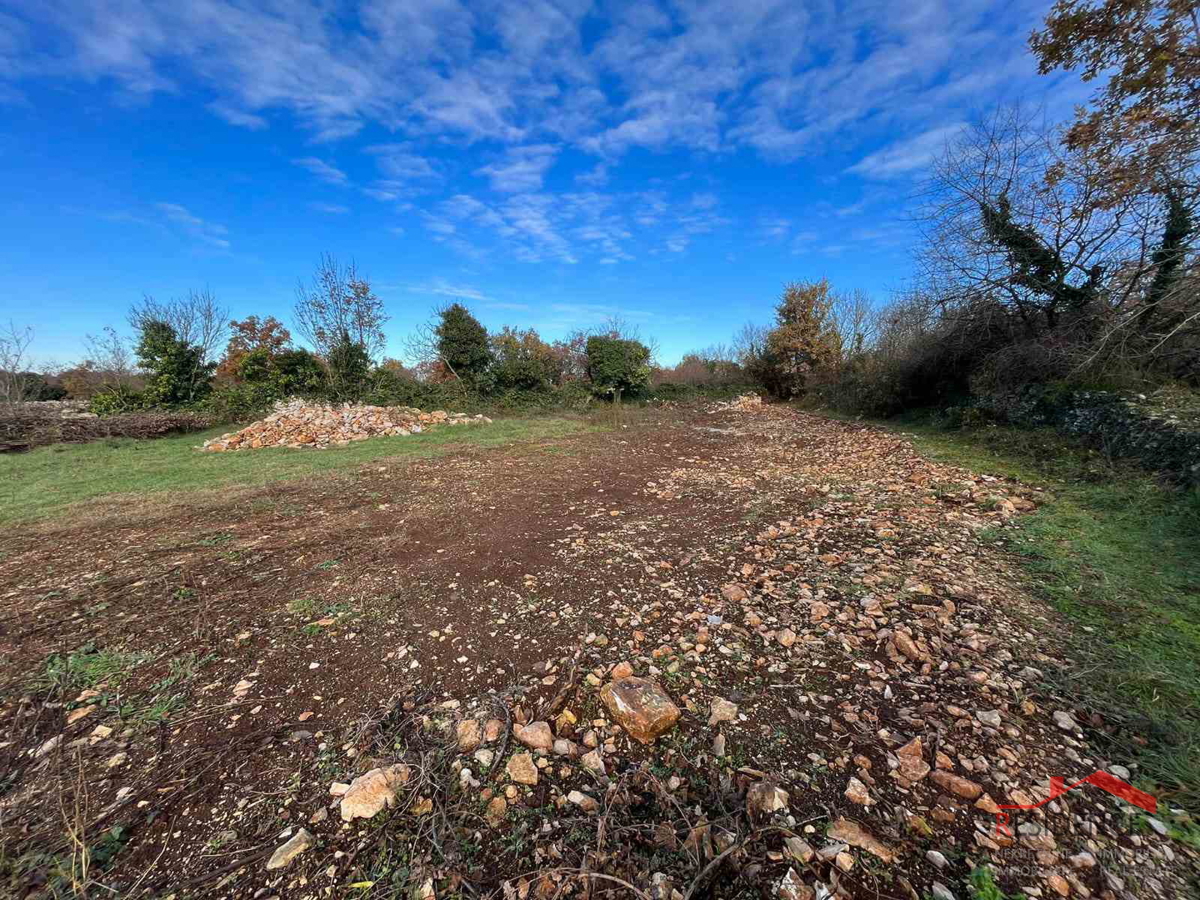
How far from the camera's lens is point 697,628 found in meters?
2.93

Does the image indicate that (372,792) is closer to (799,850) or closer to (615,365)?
(799,850)

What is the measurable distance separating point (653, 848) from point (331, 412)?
14.0 metres

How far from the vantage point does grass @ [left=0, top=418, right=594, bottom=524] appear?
21.2 feet

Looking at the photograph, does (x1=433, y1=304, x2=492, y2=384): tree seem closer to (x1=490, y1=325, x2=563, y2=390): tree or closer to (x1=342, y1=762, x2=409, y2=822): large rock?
(x1=490, y1=325, x2=563, y2=390): tree

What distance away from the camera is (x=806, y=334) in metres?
17.6

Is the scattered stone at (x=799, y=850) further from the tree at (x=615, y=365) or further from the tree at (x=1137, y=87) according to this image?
the tree at (x=615, y=365)

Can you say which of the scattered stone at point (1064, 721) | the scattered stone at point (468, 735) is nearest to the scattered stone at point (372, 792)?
the scattered stone at point (468, 735)

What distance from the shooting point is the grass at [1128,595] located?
1949mm

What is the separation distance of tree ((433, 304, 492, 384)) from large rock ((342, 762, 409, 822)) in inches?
636

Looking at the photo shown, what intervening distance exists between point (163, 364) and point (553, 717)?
1888 centimetres

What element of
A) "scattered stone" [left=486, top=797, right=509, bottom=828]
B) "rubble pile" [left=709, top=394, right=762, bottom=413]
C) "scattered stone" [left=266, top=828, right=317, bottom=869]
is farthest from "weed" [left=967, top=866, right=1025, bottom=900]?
"rubble pile" [left=709, top=394, right=762, bottom=413]

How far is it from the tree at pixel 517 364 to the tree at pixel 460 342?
0.75 meters

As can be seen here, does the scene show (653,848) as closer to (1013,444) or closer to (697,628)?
(697,628)

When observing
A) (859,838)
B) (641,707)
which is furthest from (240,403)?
(859,838)
